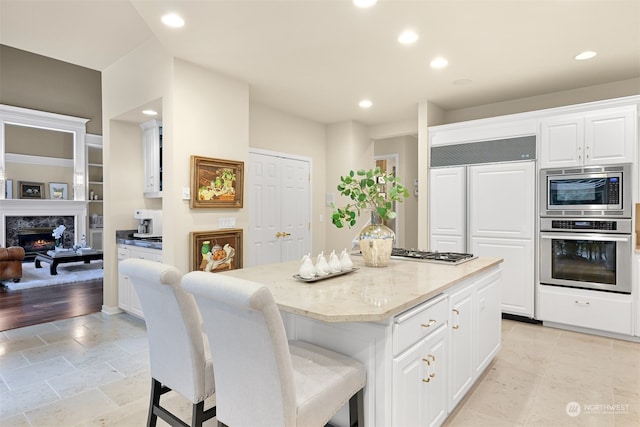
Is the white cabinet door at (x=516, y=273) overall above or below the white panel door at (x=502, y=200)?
below

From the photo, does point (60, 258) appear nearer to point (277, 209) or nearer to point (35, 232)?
point (35, 232)

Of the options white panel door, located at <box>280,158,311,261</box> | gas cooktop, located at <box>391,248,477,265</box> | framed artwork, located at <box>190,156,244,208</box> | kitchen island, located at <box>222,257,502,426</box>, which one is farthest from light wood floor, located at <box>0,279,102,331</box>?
gas cooktop, located at <box>391,248,477,265</box>

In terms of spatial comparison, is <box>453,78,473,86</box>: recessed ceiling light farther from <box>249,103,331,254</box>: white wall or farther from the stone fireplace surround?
the stone fireplace surround

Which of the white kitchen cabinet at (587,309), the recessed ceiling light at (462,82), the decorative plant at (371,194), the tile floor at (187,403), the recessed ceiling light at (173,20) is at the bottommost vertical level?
the tile floor at (187,403)

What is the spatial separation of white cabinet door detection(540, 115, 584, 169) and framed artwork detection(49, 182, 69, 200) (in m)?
9.51

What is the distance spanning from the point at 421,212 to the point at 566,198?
158 cm

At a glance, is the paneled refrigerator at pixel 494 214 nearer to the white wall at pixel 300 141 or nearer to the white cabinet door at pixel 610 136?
the white cabinet door at pixel 610 136

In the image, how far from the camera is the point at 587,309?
3529 mm

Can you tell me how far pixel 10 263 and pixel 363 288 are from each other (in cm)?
622

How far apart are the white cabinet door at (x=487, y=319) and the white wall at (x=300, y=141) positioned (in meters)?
3.29

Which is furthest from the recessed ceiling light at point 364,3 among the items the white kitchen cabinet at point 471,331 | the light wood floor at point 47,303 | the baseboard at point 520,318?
the light wood floor at point 47,303

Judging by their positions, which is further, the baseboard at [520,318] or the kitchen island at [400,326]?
the baseboard at [520,318]

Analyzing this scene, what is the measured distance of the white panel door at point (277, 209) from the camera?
15.7 feet

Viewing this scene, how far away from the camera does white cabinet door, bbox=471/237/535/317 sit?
12.6 ft
